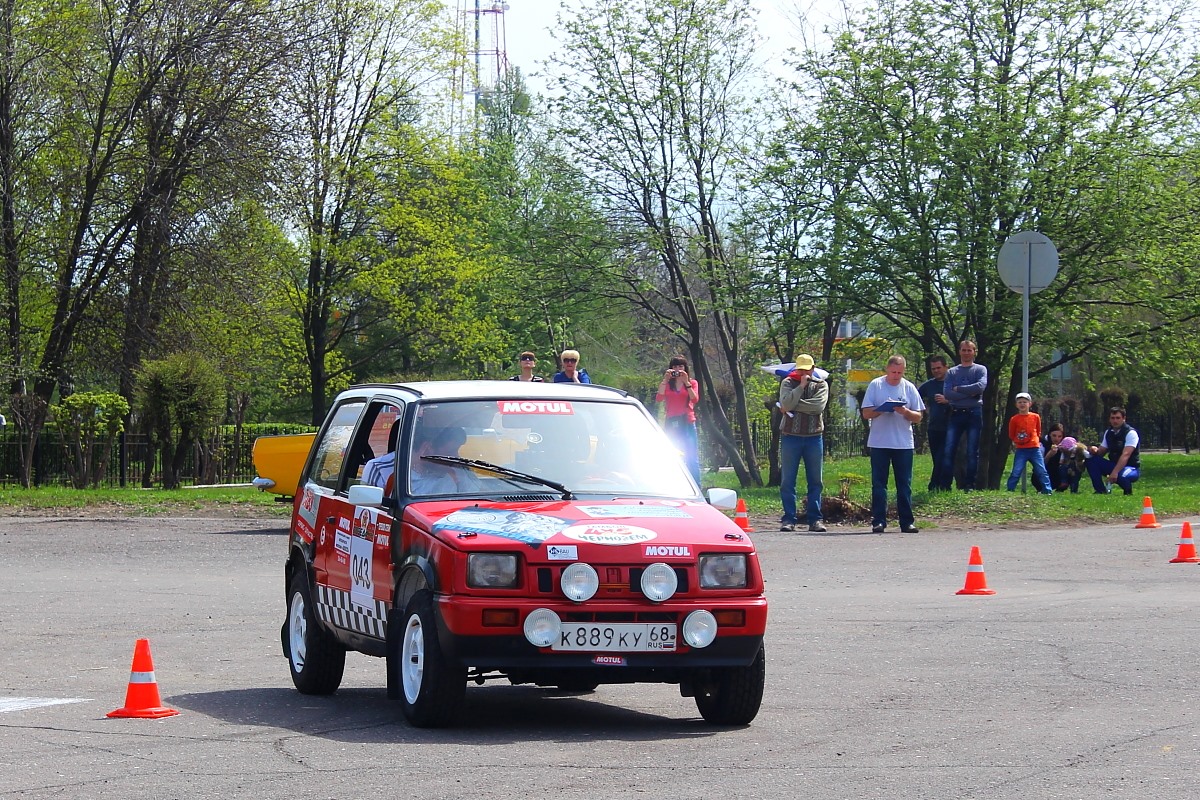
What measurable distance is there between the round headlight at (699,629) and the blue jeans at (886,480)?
11.3m

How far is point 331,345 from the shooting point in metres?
49.7

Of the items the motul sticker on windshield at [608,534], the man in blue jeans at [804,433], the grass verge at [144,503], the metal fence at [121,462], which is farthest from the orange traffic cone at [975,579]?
the metal fence at [121,462]

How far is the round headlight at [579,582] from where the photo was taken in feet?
23.9

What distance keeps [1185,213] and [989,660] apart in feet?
58.8

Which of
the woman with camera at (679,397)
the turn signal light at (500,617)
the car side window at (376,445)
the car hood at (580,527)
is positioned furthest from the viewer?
the woman with camera at (679,397)

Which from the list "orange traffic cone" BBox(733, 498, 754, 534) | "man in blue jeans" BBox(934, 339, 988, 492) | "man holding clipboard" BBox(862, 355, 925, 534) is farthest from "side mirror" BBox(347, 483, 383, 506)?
"man in blue jeans" BBox(934, 339, 988, 492)

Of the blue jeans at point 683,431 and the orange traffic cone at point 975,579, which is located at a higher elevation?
the blue jeans at point 683,431

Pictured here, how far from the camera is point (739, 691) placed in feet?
25.1

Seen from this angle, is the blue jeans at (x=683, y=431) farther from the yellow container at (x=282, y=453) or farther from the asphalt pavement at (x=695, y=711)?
the asphalt pavement at (x=695, y=711)

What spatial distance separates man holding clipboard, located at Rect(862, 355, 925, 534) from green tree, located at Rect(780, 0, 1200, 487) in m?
7.30

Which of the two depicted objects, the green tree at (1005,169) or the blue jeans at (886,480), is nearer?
the blue jeans at (886,480)

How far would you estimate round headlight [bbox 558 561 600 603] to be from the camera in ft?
23.9

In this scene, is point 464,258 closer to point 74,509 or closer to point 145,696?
point 74,509

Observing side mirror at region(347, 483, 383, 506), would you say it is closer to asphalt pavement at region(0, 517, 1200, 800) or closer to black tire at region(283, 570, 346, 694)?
asphalt pavement at region(0, 517, 1200, 800)
